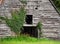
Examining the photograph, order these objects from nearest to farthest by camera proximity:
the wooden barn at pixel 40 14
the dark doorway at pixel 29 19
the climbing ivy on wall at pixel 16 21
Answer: the climbing ivy on wall at pixel 16 21
the wooden barn at pixel 40 14
the dark doorway at pixel 29 19

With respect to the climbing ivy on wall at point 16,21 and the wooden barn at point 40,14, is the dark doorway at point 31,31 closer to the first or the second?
the wooden barn at point 40,14

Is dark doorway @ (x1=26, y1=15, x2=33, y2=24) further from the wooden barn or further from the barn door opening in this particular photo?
the wooden barn

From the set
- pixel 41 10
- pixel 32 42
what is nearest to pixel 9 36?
pixel 41 10

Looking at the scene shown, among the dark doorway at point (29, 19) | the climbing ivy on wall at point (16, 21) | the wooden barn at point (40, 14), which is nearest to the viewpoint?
the climbing ivy on wall at point (16, 21)

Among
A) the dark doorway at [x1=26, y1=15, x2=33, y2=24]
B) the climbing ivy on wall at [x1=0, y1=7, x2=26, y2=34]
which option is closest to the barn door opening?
the dark doorway at [x1=26, y1=15, x2=33, y2=24]

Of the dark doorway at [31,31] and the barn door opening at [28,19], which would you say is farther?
the barn door opening at [28,19]

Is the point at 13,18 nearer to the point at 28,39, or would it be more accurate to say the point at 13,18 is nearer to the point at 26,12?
the point at 26,12

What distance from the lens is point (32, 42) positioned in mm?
29500

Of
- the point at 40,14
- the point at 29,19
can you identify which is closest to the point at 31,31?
the point at 29,19

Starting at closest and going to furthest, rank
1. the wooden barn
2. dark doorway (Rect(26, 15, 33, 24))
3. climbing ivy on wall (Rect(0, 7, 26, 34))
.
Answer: climbing ivy on wall (Rect(0, 7, 26, 34))
the wooden barn
dark doorway (Rect(26, 15, 33, 24))

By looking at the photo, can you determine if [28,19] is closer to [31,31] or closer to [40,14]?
[31,31]

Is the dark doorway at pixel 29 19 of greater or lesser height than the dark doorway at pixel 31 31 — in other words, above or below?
above

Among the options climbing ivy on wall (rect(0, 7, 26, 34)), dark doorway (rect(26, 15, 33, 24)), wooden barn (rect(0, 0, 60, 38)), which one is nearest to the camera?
climbing ivy on wall (rect(0, 7, 26, 34))

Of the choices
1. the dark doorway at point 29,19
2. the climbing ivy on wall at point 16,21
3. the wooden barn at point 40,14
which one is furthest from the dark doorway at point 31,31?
the climbing ivy on wall at point 16,21
